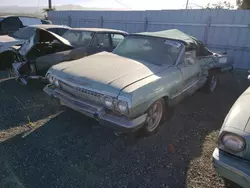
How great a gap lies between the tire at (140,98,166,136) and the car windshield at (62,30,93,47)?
10.7ft

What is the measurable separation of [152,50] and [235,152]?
7.99ft

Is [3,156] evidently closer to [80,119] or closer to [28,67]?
[80,119]

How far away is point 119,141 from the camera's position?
316cm

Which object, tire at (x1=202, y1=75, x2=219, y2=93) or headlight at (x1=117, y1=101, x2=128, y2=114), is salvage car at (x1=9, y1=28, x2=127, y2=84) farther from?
tire at (x1=202, y1=75, x2=219, y2=93)

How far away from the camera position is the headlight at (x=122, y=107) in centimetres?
258

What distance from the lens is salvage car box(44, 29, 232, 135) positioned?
8.74 ft

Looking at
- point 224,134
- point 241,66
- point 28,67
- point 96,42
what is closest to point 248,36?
point 241,66

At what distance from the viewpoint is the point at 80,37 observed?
5.94 metres

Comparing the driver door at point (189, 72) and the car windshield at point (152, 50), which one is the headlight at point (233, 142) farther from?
the car windshield at point (152, 50)

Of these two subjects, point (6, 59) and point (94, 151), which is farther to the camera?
point (6, 59)

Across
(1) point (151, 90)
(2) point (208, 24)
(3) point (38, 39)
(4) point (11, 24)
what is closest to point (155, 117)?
(1) point (151, 90)

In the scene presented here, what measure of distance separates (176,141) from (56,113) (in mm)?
2297

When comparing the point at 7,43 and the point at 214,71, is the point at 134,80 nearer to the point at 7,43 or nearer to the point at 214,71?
the point at 214,71

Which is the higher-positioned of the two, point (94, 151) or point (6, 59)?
point (6, 59)
